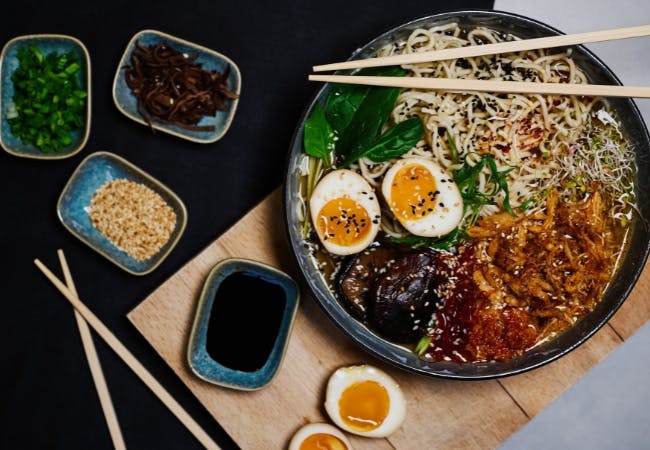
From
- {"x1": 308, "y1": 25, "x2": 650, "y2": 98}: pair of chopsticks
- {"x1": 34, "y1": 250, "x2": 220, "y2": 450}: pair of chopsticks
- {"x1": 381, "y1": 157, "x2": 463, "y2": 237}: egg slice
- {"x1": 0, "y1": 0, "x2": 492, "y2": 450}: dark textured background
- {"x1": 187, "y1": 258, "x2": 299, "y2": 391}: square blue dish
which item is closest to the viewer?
{"x1": 308, "y1": 25, "x2": 650, "y2": 98}: pair of chopsticks

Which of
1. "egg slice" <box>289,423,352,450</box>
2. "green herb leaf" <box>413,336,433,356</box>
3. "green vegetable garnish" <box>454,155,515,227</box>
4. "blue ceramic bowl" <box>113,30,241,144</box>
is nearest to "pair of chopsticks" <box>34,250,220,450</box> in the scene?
"egg slice" <box>289,423,352,450</box>

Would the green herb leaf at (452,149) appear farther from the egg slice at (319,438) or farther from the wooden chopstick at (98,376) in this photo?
the wooden chopstick at (98,376)

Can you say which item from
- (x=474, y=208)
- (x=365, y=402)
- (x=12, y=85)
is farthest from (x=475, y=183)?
(x=12, y=85)

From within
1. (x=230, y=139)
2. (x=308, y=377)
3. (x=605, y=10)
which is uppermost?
(x=605, y=10)

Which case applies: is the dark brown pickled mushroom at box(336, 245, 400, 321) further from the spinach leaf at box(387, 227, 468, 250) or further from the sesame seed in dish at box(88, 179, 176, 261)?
the sesame seed in dish at box(88, 179, 176, 261)

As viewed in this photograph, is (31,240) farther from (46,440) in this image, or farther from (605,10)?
(605,10)

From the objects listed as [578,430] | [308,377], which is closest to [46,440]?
[308,377]
